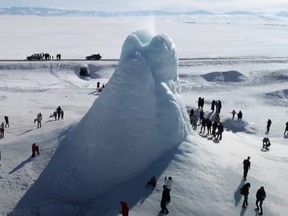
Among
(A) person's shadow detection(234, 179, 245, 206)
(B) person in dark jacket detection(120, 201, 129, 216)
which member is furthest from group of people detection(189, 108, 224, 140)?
(B) person in dark jacket detection(120, 201, 129, 216)

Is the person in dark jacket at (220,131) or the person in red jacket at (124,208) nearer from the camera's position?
the person in red jacket at (124,208)

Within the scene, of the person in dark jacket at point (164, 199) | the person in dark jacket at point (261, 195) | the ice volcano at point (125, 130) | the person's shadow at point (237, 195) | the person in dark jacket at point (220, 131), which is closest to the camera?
the person in dark jacket at point (164, 199)

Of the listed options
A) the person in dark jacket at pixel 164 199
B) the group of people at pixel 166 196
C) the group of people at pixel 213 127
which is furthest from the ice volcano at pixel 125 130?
the group of people at pixel 213 127

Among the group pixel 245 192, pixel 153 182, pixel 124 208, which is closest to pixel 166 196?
pixel 153 182

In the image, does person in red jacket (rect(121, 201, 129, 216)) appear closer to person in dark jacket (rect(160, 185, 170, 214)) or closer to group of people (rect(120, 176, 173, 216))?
group of people (rect(120, 176, 173, 216))

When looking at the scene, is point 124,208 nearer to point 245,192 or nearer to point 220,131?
point 245,192

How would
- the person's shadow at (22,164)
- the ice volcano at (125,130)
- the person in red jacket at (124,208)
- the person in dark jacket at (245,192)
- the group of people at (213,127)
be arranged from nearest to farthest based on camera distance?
the person in red jacket at (124,208) < the person in dark jacket at (245,192) < the ice volcano at (125,130) < the person's shadow at (22,164) < the group of people at (213,127)

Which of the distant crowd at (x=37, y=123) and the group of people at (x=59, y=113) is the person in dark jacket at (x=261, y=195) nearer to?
the distant crowd at (x=37, y=123)

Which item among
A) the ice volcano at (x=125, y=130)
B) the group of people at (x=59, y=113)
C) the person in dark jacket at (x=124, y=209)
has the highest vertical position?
the ice volcano at (x=125, y=130)

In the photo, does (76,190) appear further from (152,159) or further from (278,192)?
(278,192)
